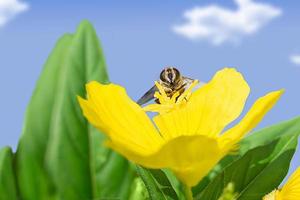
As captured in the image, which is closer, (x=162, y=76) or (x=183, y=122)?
(x=183, y=122)

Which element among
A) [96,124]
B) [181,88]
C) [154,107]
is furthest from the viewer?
[181,88]

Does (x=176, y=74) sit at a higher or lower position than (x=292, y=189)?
higher

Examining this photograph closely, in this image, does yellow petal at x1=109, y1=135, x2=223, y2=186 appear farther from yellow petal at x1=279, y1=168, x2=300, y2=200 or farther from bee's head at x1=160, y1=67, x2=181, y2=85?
bee's head at x1=160, y1=67, x2=181, y2=85

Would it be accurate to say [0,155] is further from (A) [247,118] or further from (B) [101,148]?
(A) [247,118]

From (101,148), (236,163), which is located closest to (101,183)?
(101,148)

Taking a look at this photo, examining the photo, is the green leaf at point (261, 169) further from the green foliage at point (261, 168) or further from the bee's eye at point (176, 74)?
the bee's eye at point (176, 74)

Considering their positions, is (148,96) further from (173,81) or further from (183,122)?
(183,122)

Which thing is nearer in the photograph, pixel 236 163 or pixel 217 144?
pixel 217 144

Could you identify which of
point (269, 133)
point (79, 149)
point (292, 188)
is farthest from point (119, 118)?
point (269, 133)
